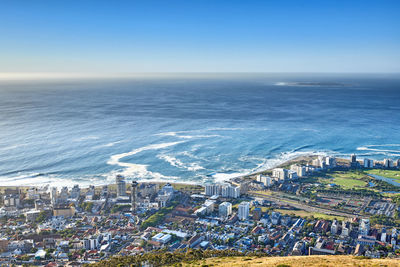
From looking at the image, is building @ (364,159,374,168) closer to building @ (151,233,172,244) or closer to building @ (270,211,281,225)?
building @ (270,211,281,225)

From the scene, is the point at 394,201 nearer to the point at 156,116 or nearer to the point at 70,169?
the point at 70,169

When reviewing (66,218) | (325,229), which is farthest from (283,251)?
(66,218)

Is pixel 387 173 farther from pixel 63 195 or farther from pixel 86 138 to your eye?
pixel 86 138

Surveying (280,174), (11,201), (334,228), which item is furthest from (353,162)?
(11,201)

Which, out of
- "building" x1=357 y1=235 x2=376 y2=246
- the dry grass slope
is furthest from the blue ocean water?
the dry grass slope

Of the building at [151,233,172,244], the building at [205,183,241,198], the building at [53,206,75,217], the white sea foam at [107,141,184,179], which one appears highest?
the white sea foam at [107,141,184,179]

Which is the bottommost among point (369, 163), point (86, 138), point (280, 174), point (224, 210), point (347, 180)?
point (224, 210)
